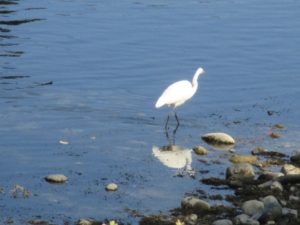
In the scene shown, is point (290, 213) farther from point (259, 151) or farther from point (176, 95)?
point (176, 95)

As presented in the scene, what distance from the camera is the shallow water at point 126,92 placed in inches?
745

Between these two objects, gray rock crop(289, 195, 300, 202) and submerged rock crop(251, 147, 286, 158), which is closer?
gray rock crop(289, 195, 300, 202)

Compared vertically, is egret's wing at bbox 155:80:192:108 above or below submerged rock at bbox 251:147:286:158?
above

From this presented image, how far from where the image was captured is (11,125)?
23.4 meters

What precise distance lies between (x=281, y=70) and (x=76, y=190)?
1396 centimetres

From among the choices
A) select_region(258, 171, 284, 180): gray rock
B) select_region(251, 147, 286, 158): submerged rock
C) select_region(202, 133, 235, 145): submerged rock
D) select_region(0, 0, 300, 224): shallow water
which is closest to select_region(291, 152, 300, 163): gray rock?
select_region(251, 147, 286, 158): submerged rock

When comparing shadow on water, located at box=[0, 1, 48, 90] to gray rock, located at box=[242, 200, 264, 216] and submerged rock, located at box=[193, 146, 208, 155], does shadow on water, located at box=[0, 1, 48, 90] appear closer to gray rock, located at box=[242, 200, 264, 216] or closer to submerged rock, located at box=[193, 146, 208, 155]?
submerged rock, located at box=[193, 146, 208, 155]

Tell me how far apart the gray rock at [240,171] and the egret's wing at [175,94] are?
4910mm

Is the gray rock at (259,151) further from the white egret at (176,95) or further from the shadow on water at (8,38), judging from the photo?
the shadow on water at (8,38)

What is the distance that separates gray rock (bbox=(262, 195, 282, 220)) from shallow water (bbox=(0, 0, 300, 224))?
208 cm

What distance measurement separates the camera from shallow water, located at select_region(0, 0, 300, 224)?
18.9m

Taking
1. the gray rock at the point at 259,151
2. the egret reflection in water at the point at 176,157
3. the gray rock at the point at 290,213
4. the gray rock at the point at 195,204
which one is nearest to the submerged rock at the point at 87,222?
the gray rock at the point at 195,204

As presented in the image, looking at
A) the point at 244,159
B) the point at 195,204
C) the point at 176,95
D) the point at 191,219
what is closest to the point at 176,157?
the point at 244,159

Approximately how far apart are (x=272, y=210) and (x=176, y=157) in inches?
196
